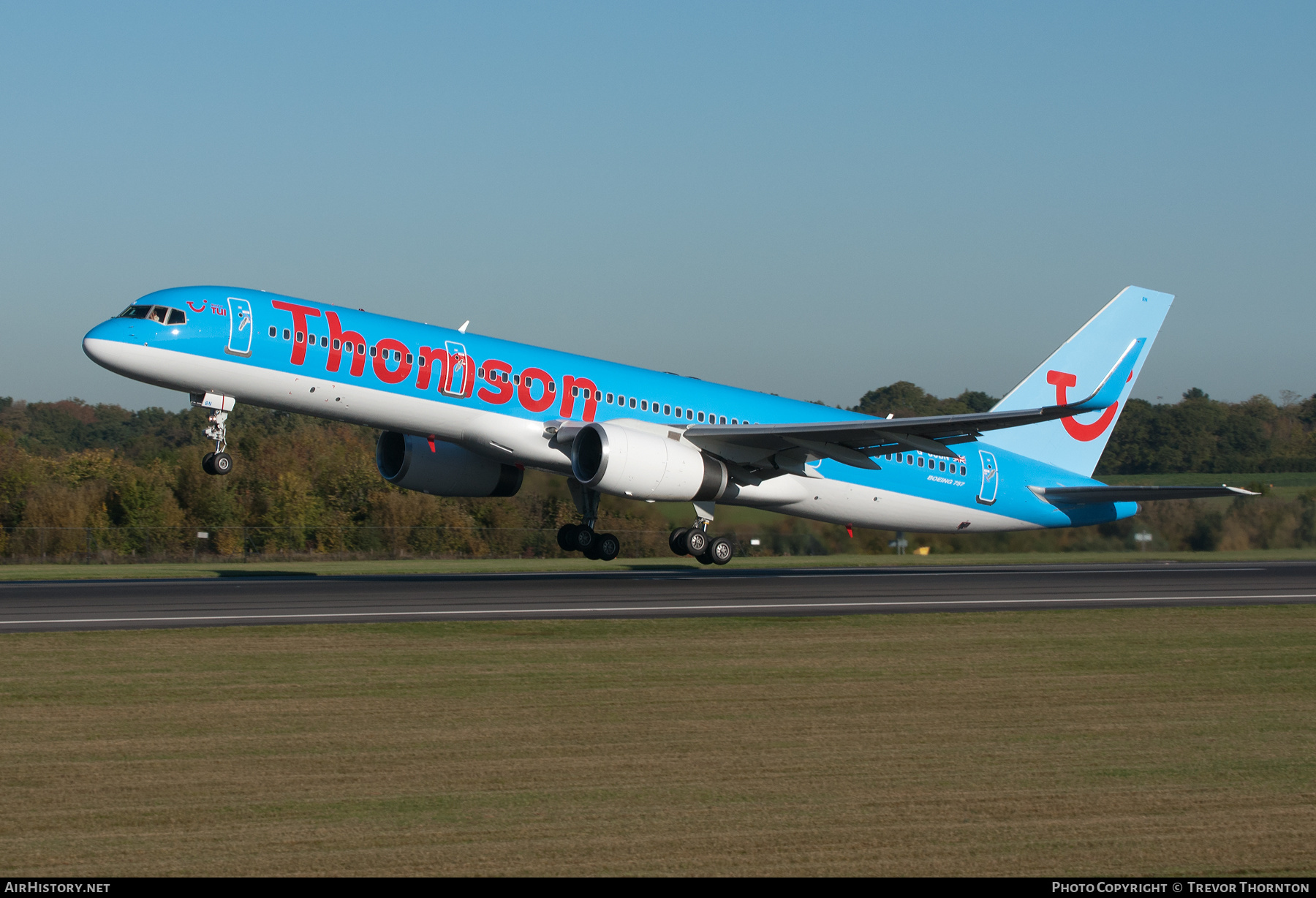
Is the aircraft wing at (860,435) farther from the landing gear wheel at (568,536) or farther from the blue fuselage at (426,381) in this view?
the landing gear wheel at (568,536)

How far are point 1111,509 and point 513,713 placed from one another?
3011 cm

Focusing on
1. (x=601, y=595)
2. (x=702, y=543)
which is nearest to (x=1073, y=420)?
(x=702, y=543)

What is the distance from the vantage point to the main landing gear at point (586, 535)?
33.2 m

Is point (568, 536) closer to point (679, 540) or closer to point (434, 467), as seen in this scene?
point (679, 540)

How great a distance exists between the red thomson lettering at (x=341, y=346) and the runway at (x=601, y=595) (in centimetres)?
484

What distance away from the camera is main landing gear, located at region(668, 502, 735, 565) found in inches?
1253

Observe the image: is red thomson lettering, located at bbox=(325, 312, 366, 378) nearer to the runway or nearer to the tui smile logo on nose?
the runway

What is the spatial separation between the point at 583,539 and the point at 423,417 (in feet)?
22.2

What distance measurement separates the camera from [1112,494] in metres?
37.4

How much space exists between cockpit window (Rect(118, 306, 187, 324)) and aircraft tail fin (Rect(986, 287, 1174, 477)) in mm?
23251

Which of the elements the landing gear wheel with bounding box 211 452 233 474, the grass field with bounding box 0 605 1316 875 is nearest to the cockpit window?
the landing gear wheel with bounding box 211 452 233 474

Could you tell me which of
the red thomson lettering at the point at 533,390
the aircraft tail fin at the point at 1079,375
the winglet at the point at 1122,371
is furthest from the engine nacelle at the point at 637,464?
the winglet at the point at 1122,371

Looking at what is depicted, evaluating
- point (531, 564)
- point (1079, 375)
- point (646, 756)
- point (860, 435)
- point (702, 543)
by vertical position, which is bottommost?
point (646, 756)

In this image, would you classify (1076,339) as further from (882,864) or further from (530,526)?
(882,864)
